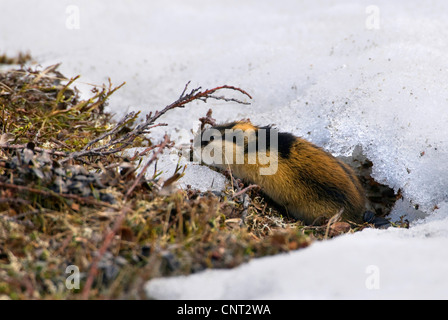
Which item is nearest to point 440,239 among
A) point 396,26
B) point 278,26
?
point 396,26

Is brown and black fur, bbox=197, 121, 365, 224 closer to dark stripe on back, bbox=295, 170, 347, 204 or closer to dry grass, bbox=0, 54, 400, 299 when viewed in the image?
dark stripe on back, bbox=295, 170, 347, 204

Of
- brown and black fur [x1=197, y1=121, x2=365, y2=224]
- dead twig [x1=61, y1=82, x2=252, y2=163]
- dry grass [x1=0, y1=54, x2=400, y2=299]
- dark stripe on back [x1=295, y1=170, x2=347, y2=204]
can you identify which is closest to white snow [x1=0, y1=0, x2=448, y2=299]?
dry grass [x1=0, y1=54, x2=400, y2=299]

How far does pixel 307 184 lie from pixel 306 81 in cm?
230

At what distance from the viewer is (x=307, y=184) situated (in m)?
4.87

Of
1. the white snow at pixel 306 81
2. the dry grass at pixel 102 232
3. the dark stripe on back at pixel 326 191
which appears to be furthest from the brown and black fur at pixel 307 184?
the dry grass at pixel 102 232

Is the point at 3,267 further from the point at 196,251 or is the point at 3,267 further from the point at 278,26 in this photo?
the point at 278,26

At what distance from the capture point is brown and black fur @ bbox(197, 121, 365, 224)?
4.81 metres

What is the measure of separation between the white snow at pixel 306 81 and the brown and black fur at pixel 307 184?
17.2 inches

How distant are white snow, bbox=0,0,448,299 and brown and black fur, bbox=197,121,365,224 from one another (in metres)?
0.44

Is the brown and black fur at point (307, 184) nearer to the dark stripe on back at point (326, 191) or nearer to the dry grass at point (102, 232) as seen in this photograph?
the dark stripe on back at point (326, 191)

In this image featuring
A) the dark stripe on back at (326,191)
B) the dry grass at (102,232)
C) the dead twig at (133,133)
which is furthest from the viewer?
the dark stripe on back at (326,191)

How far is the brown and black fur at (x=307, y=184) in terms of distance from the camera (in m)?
4.81

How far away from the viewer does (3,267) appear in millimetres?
2791

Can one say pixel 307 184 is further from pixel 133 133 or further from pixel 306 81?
pixel 306 81
